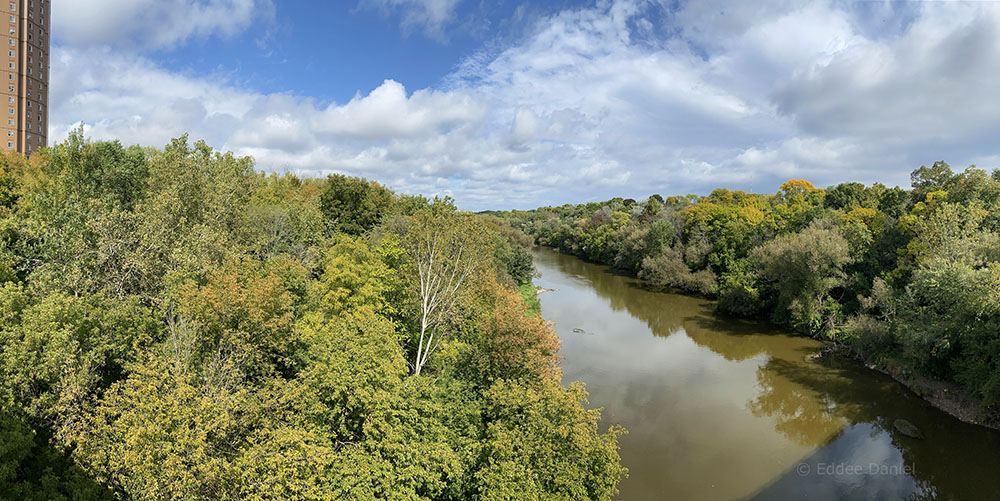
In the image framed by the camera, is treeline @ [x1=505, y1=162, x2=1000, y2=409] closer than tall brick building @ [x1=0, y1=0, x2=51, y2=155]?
Yes

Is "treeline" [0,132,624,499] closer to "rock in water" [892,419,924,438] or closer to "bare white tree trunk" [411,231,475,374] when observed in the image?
"bare white tree trunk" [411,231,475,374]

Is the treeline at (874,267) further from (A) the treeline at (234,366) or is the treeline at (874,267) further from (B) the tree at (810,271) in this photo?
(A) the treeline at (234,366)

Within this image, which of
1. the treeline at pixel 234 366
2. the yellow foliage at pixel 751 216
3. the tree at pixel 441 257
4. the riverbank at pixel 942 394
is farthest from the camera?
the yellow foliage at pixel 751 216

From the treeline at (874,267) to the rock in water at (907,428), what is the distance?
114 inches

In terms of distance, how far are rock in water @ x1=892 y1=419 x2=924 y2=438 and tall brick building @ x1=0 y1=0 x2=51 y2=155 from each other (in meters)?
83.5

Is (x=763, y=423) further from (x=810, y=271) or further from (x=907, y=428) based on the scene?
(x=810, y=271)

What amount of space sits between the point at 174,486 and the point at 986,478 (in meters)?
27.1

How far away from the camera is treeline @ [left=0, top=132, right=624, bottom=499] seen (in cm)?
947

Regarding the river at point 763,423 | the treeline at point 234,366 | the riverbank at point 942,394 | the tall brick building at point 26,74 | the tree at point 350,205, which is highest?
the tall brick building at point 26,74

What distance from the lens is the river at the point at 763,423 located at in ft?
60.2

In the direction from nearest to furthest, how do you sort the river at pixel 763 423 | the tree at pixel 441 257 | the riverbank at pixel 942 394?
the river at pixel 763 423
the tree at pixel 441 257
the riverbank at pixel 942 394

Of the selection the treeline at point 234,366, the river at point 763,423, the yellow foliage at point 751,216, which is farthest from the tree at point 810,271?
the treeline at point 234,366

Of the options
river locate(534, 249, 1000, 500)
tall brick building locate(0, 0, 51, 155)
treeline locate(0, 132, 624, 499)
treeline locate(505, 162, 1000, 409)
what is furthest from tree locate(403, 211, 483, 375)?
tall brick building locate(0, 0, 51, 155)

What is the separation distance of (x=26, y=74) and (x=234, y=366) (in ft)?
246
